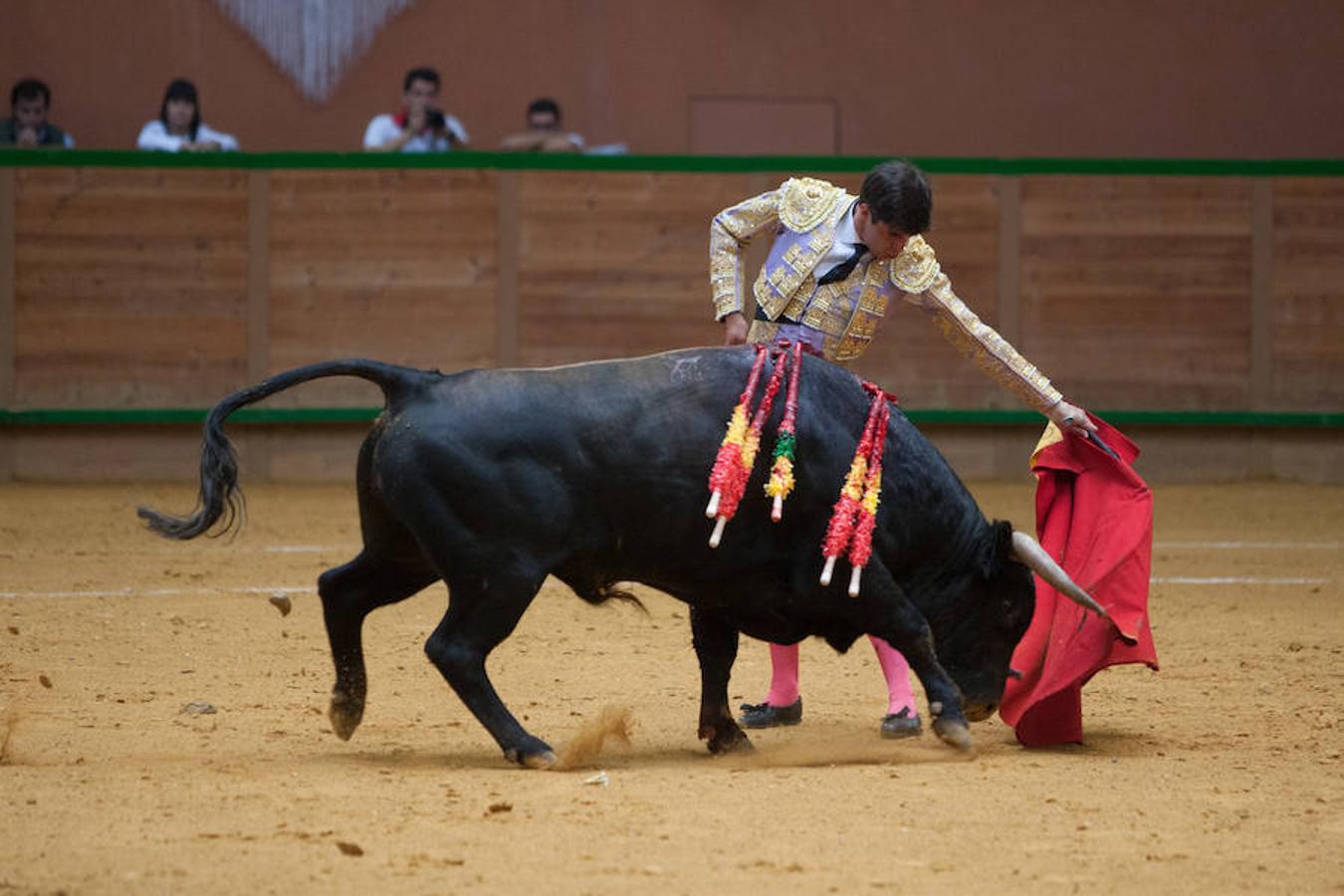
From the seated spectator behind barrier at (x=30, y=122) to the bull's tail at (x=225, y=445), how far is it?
6633 mm

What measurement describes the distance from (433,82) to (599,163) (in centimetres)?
104

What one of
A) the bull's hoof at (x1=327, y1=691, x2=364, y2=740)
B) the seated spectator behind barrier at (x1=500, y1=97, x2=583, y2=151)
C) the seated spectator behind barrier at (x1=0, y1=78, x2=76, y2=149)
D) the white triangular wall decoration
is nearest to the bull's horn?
the bull's hoof at (x1=327, y1=691, x2=364, y2=740)

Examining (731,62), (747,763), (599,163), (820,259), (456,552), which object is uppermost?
(731,62)

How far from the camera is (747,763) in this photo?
5.02 metres

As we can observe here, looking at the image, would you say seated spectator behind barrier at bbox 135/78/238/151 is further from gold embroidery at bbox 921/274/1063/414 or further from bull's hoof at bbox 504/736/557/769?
bull's hoof at bbox 504/736/557/769

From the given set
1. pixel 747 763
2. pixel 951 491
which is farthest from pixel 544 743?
pixel 951 491

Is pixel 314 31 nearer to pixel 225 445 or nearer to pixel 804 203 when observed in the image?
pixel 804 203

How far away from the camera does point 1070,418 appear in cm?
542

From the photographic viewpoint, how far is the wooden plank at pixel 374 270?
11.1 metres

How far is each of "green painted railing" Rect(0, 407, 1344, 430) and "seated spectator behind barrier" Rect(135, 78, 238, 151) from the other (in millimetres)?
1439

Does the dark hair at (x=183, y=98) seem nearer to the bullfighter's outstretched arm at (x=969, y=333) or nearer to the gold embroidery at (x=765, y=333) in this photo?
the gold embroidery at (x=765, y=333)

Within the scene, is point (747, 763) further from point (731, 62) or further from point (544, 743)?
point (731, 62)

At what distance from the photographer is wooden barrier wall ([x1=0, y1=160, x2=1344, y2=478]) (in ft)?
36.0

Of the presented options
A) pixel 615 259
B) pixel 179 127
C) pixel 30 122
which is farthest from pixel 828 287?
pixel 30 122
